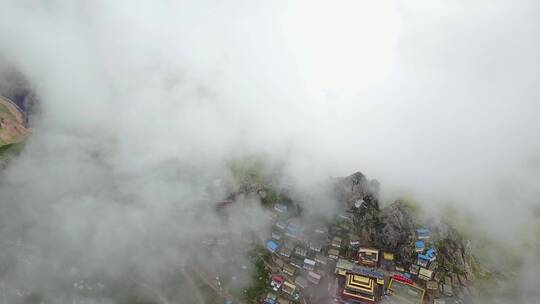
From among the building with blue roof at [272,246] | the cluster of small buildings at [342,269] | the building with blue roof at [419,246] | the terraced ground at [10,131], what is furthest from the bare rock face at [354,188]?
the terraced ground at [10,131]

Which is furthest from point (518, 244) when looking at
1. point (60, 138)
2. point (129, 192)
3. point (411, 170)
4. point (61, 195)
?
point (60, 138)

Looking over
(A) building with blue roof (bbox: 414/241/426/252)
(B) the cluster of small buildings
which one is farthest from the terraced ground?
(A) building with blue roof (bbox: 414/241/426/252)

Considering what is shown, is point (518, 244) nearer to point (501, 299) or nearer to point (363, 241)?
point (501, 299)

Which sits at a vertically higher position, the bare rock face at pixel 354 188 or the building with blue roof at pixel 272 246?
the bare rock face at pixel 354 188

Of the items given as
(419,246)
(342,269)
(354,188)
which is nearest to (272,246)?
(342,269)

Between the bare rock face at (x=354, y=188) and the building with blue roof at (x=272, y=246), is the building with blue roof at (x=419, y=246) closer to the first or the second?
the bare rock face at (x=354, y=188)

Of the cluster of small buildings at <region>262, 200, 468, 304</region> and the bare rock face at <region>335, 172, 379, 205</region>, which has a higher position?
the bare rock face at <region>335, 172, 379, 205</region>

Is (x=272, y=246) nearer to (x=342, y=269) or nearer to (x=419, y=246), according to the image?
(x=342, y=269)

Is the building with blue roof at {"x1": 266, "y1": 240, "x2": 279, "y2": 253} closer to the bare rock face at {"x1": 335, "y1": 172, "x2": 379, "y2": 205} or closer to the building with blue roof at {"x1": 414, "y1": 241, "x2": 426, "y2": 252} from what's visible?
the bare rock face at {"x1": 335, "y1": 172, "x2": 379, "y2": 205}
